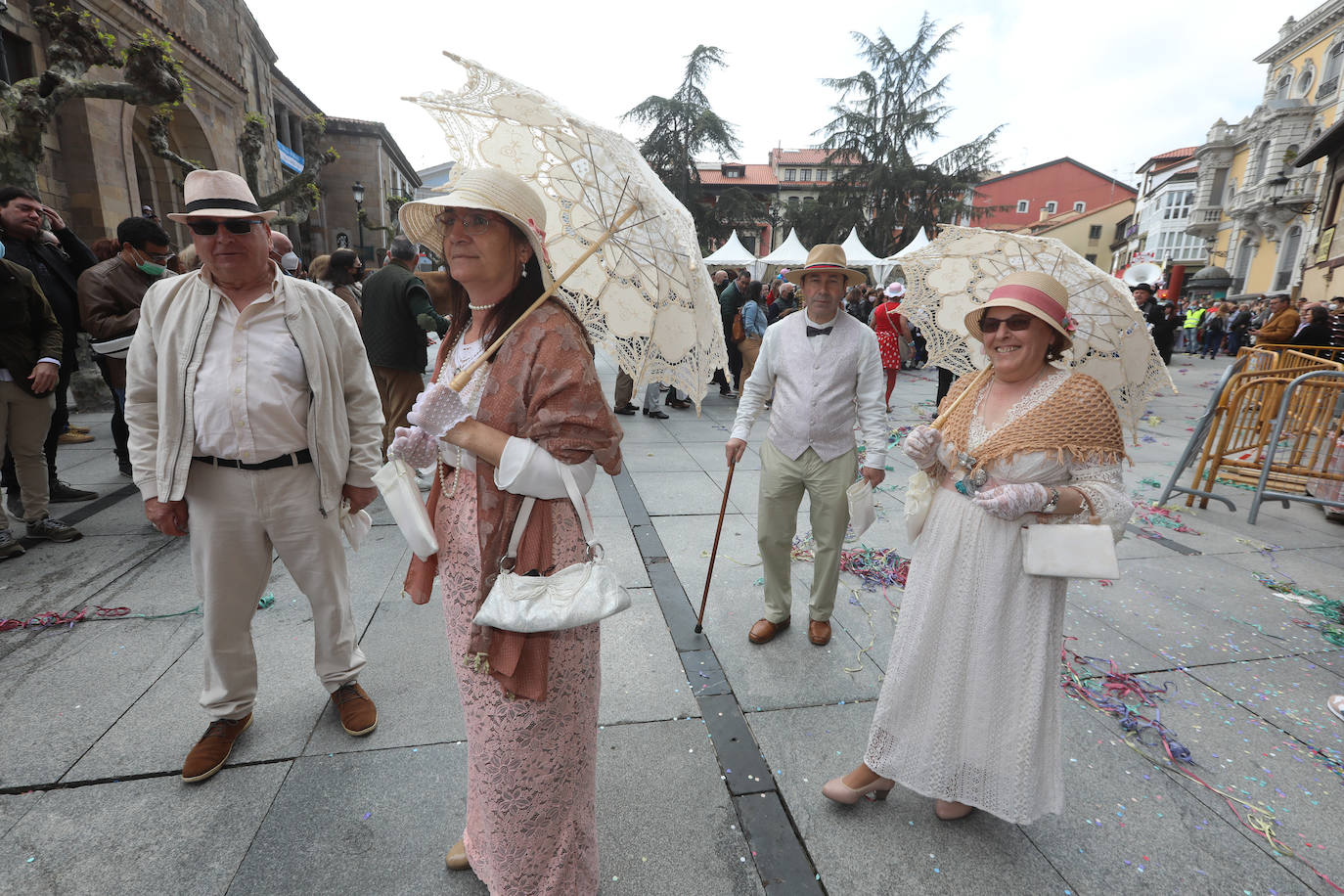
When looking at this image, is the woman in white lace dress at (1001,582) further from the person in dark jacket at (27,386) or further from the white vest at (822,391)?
the person in dark jacket at (27,386)

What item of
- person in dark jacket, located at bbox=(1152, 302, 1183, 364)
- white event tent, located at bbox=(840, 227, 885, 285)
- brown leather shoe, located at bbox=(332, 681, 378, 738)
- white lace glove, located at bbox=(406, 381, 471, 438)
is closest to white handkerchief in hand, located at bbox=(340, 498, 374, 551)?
brown leather shoe, located at bbox=(332, 681, 378, 738)

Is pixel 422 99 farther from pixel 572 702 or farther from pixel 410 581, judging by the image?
pixel 572 702

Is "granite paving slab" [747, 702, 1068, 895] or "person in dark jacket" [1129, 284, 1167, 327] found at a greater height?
"person in dark jacket" [1129, 284, 1167, 327]

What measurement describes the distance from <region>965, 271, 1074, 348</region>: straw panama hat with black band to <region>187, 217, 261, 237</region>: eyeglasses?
103 inches

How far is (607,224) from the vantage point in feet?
6.15

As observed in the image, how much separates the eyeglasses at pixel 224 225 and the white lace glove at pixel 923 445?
2.48m

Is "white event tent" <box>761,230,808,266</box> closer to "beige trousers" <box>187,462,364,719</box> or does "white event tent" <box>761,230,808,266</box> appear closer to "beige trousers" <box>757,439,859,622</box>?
"beige trousers" <box>757,439,859,622</box>

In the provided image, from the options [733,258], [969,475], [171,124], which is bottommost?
[969,475]

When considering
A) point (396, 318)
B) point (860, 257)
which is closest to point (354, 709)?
point (396, 318)

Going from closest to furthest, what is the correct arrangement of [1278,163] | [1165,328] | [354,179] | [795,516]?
[795,516], [1165,328], [354,179], [1278,163]

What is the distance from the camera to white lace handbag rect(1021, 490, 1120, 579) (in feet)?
5.97

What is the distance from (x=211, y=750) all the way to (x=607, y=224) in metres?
2.50

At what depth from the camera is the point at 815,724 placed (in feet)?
8.77

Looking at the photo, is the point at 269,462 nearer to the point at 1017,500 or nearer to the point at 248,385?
the point at 248,385
